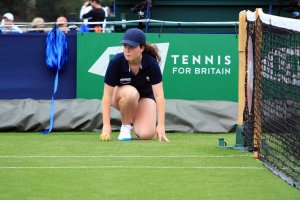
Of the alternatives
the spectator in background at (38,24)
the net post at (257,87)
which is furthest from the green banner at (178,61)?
the net post at (257,87)

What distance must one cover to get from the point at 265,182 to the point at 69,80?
6.36 metres

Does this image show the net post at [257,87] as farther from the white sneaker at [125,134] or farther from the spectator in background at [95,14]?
the spectator in background at [95,14]

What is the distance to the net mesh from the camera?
9.46 meters

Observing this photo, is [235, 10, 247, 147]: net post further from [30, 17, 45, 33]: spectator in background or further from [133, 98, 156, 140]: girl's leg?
[30, 17, 45, 33]: spectator in background

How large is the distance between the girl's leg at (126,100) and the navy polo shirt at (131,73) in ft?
0.35

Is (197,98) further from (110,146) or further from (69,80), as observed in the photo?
(110,146)

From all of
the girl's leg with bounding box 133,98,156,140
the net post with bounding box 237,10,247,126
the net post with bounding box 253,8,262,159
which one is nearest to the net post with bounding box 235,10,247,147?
the net post with bounding box 237,10,247,126

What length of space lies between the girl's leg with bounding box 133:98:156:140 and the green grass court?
0.35 metres

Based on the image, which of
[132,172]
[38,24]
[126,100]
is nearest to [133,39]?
[126,100]

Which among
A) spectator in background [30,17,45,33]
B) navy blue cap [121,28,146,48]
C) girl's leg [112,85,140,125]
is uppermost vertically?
navy blue cap [121,28,146,48]

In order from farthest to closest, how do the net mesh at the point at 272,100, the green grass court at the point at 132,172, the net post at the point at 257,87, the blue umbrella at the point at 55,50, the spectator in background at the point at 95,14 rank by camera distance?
the spectator in background at the point at 95,14 < the blue umbrella at the point at 55,50 < the net post at the point at 257,87 < the net mesh at the point at 272,100 < the green grass court at the point at 132,172

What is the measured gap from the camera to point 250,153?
1022cm

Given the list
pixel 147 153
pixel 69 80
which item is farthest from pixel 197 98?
pixel 147 153

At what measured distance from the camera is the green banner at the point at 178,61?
14.0 meters
